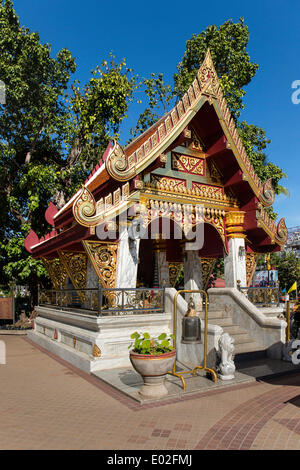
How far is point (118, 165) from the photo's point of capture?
30.4ft

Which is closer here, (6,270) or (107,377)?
(107,377)

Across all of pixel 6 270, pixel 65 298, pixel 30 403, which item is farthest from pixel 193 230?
pixel 6 270

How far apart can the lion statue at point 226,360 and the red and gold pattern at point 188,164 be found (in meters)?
6.10

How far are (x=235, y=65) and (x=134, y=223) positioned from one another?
803 inches

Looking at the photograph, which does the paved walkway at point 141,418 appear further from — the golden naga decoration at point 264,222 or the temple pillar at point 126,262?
the golden naga decoration at point 264,222

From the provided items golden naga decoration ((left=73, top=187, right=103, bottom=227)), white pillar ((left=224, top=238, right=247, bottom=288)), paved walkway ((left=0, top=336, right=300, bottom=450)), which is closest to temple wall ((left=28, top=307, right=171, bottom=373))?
paved walkway ((left=0, top=336, right=300, bottom=450))

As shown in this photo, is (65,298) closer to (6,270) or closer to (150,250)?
(150,250)

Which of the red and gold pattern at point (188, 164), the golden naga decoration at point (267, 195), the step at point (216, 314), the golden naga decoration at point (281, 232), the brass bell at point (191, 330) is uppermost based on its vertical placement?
the red and gold pattern at point (188, 164)

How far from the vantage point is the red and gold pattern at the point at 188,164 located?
1143cm

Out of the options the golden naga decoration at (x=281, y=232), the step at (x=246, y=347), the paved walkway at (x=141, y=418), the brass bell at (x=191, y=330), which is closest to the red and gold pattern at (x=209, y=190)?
the golden naga decoration at (x=281, y=232)

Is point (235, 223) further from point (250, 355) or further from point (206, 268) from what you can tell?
point (250, 355)

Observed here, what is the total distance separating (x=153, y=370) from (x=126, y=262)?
3855mm

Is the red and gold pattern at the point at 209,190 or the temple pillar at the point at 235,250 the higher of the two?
the red and gold pattern at the point at 209,190

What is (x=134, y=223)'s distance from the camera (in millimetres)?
9664
